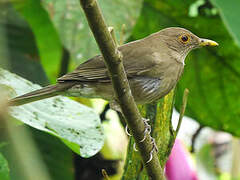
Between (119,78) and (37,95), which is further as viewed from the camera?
(37,95)

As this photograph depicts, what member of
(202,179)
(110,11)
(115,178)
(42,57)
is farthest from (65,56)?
(202,179)

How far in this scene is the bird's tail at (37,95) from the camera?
220 centimetres

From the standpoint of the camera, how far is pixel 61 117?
8.45 feet

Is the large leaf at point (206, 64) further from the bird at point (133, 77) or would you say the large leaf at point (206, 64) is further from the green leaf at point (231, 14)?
the bird at point (133, 77)

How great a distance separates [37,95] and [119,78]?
762mm

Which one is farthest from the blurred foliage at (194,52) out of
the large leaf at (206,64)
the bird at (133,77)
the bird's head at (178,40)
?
the bird at (133,77)

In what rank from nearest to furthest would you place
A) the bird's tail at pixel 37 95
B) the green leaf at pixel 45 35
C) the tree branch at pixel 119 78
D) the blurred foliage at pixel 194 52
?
1. the tree branch at pixel 119 78
2. the bird's tail at pixel 37 95
3. the blurred foliage at pixel 194 52
4. the green leaf at pixel 45 35

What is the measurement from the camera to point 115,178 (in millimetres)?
3361

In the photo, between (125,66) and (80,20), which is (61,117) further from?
(80,20)

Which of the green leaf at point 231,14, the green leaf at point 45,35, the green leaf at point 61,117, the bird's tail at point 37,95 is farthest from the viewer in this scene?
the green leaf at point 45,35

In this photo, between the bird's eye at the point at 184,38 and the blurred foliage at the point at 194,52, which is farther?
the blurred foliage at the point at 194,52

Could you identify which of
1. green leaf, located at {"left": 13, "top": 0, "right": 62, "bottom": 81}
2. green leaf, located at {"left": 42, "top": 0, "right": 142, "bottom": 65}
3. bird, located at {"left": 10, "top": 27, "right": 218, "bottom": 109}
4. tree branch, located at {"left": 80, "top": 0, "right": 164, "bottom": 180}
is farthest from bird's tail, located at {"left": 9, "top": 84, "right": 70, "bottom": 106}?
green leaf, located at {"left": 13, "top": 0, "right": 62, "bottom": 81}

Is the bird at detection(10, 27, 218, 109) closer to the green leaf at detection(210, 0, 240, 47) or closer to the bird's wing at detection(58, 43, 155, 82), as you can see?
the bird's wing at detection(58, 43, 155, 82)

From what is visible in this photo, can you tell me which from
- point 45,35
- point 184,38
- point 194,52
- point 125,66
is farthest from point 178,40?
point 45,35
